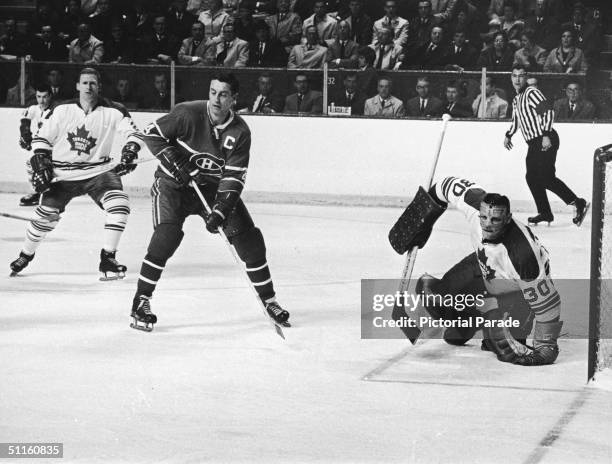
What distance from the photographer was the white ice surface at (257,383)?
365 cm

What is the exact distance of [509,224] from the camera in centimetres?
477

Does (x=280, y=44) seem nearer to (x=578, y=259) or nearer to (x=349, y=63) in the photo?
(x=349, y=63)

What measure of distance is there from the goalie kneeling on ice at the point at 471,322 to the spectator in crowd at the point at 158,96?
19.8ft

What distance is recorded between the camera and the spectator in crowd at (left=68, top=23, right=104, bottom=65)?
458 inches

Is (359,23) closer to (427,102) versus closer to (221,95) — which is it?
(427,102)

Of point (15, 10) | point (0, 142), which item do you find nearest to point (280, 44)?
point (0, 142)

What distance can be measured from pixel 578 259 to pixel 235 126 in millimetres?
3120

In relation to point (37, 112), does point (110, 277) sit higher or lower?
lower

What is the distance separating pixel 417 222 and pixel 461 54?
609cm

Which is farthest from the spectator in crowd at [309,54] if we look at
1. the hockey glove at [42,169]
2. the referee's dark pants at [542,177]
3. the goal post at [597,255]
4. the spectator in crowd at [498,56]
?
the goal post at [597,255]

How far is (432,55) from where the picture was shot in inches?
432

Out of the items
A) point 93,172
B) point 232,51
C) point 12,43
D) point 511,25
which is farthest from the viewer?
point 12,43

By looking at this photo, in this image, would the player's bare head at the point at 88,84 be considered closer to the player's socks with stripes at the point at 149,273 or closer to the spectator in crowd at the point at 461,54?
the player's socks with stripes at the point at 149,273

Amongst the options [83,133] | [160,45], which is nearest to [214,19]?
[160,45]
